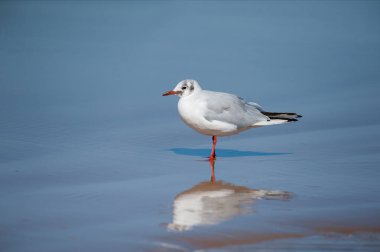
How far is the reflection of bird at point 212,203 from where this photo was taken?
229 inches

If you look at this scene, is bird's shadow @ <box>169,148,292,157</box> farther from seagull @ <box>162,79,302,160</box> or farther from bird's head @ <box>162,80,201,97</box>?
bird's head @ <box>162,80,201,97</box>

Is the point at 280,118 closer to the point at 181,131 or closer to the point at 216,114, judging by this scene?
the point at 216,114

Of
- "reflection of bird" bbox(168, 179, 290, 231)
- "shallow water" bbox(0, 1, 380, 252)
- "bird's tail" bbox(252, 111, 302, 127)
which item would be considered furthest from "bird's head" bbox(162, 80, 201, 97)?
"reflection of bird" bbox(168, 179, 290, 231)

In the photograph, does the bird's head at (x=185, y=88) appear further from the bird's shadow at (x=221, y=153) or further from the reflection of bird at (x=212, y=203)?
the reflection of bird at (x=212, y=203)

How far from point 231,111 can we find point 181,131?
108 cm

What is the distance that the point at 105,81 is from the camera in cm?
1148

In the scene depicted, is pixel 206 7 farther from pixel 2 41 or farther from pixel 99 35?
pixel 2 41

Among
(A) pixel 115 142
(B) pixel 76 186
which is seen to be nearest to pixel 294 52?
(A) pixel 115 142

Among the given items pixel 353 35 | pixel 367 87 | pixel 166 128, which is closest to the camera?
pixel 166 128

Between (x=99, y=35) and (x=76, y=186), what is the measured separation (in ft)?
22.5

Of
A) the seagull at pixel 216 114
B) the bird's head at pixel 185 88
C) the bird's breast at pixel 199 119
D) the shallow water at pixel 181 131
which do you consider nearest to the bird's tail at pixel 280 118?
the seagull at pixel 216 114

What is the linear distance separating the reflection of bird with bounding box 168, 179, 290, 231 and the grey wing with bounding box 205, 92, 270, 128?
4.77ft

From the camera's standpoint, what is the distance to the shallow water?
18.7 feet

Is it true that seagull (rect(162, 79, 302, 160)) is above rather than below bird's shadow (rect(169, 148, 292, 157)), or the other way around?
above
